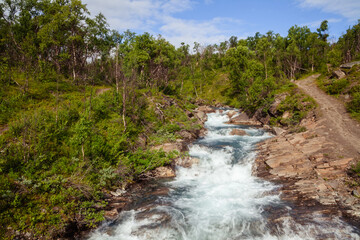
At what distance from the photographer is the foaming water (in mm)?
8406

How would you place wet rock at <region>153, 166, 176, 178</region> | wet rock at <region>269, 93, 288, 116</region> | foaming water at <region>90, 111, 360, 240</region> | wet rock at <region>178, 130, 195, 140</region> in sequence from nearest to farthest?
foaming water at <region>90, 111, 360, 240</region>, wet rock at <region>153, 166, 176, 178</region>, wet rock at <region>178, 130, 195, 140</region>, wet rock at <region>269, 93, 288, 116</region>

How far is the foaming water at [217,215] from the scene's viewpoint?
8.41m

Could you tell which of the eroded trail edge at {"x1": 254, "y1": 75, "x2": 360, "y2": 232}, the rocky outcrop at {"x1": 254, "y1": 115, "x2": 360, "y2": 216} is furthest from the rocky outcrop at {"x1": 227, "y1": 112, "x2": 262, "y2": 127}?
the rocky outcrop at {"x1": 254, "y1": 115, "x2": 360, "y2": 216}

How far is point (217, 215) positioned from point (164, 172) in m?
5.81

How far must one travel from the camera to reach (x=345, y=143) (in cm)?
1509

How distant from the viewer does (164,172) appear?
14703mm

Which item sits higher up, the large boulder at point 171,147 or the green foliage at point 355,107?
the green foliage at point 355,107

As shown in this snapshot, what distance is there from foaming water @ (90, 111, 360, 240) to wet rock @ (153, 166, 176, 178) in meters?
0.64

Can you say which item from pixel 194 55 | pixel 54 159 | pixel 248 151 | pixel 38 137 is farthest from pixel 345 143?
pixel 194 55

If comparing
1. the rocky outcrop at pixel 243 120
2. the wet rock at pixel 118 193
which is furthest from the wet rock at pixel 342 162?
the rocky outcrop at pixel 243 120

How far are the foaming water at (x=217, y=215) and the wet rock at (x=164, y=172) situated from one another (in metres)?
0.64

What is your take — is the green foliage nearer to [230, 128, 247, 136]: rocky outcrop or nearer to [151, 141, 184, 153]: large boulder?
[230, 128, 247, 136]: rocky outcrop

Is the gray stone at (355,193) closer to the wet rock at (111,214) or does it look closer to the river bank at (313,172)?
the river bank at (313,172)

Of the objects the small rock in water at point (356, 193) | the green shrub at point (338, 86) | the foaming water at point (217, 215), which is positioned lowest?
the foaming water at point (217, 215)
